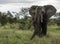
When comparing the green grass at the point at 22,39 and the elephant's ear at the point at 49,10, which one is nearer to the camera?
the green grass at the point at 22,39

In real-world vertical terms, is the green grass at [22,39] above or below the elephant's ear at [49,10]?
below

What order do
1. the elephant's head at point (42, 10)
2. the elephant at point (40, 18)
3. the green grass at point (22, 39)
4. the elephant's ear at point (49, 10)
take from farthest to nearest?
the elephant's ear at point (49, 10) → the elephant's head at point (42, 10) → the elephant at point (40, 18) → the green grass at point (22, 39)

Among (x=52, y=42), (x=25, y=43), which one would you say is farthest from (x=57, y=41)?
(x=25, y=43)

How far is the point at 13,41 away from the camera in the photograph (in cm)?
1112

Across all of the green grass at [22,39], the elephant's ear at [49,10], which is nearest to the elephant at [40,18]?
the elephant's ear at [49,10]

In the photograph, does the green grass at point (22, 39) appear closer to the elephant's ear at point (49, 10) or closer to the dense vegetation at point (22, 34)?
the dense vegetation at point (22, 34)

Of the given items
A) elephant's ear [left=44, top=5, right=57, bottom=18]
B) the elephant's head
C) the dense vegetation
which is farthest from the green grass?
elephant's ear [left=44, top=5, right=57, bottom=18]

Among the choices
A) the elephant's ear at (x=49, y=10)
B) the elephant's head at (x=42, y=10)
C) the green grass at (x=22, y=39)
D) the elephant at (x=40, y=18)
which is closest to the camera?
the green grass at (x=22, y=39)

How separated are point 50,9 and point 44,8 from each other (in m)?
0.85

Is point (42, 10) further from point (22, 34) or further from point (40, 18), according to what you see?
point (22, 34)

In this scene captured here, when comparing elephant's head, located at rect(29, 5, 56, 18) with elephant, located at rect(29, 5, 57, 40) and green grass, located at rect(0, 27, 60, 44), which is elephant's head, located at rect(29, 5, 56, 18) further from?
green grass, located at rect(0, 27, 60, 44)

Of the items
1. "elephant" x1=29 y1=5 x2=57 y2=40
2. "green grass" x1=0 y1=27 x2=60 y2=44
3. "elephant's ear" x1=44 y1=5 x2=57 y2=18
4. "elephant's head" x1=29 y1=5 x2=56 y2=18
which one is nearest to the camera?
"green grass" x1=0 y1=27 x2=60 y2=44

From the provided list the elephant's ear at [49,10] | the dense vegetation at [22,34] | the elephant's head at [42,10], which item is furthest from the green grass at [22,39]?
the elephant's ear at [49,10]

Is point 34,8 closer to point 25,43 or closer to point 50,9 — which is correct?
point 50,9
